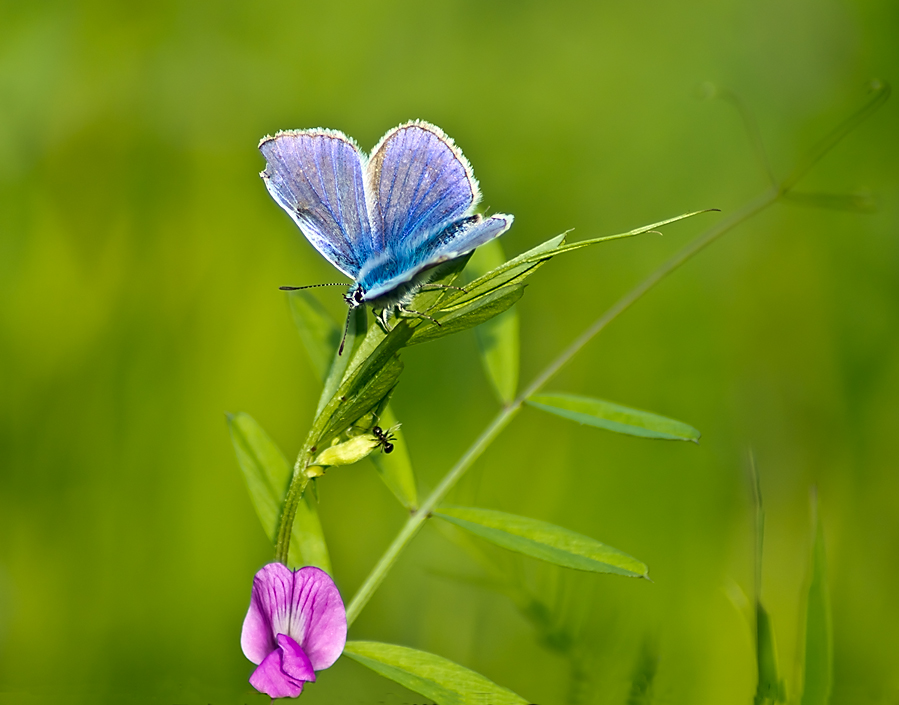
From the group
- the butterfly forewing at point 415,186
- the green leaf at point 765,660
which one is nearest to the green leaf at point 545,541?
the green leaf at point 765,660

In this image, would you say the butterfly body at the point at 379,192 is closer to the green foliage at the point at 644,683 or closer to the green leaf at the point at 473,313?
the green leaf at the point at 473,313

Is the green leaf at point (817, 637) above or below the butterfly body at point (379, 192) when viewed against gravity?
below

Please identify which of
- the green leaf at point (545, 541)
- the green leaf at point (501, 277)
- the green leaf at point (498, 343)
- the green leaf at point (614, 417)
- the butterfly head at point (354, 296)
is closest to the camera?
the green leaf at point (501, 277)

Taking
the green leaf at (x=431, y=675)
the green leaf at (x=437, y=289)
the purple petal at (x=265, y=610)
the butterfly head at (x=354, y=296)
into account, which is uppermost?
the green leaf at (x=437, y=289)

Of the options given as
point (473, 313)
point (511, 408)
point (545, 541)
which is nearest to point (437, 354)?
point (511, 408)

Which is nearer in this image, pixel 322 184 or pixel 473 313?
pixel 473 313

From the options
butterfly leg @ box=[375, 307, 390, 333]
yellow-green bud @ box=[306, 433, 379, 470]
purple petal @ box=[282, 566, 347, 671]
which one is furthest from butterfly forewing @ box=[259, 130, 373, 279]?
purple petal @ box=[282, 566, 347, 671]

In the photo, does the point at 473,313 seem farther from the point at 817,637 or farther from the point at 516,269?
the point at 817,637
